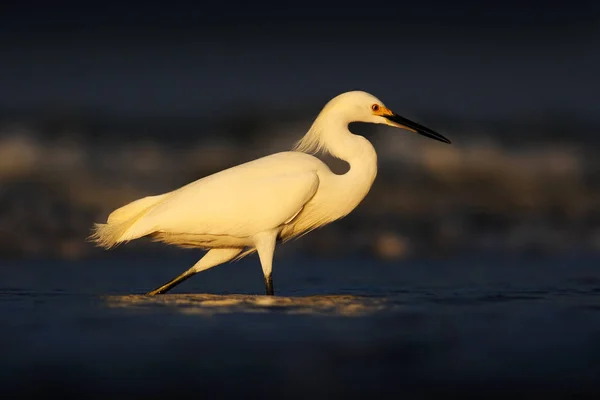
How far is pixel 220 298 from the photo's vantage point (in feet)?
30.5

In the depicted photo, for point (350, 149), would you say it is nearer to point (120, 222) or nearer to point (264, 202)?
point (264, 202)

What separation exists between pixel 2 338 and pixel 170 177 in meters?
8.56

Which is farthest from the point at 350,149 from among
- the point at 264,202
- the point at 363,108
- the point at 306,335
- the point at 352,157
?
the point at 306,335

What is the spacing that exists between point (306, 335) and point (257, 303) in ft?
3.84

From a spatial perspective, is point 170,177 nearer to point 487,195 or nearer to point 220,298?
point 487,195

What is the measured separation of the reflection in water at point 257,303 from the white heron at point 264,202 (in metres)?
0.29

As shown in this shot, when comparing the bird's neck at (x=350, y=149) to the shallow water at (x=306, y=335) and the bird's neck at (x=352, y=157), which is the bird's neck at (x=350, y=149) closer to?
the bird's neck at (x=352, y=157)

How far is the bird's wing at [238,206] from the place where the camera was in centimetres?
945

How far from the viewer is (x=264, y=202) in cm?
946

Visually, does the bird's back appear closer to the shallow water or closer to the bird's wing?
the bird's wing

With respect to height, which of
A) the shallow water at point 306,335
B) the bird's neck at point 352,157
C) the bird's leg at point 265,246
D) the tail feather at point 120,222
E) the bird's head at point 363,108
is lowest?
the shallow water at point 306,335

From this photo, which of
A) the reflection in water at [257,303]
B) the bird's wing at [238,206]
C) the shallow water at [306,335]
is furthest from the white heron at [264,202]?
the shallow water at [306,335]

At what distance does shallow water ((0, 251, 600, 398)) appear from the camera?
6.61m

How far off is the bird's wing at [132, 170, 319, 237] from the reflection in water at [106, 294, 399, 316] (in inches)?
19.5
